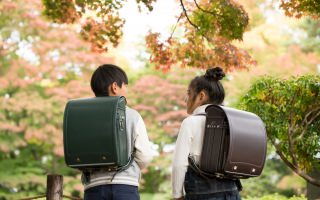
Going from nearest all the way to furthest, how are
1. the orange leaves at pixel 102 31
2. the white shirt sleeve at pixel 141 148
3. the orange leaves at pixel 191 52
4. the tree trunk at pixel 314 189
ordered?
the white shirt sleeve at pixel 141 148, the tree trunk at pixel 314 189, the orange leaves at pixel 191 52, the orange leaves at pixel 102 31

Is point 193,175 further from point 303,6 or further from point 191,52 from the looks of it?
point 191,52

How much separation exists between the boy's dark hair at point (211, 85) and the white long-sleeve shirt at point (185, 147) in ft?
0.48

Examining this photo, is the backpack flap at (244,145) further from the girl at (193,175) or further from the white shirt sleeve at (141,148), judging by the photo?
the white shirt sleeve at (141,148)

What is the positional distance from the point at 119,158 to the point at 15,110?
8.92 metres

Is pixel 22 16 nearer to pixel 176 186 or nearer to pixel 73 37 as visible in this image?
pixel 73 37

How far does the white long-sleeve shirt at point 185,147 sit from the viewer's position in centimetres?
283

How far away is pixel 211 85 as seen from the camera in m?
2.99

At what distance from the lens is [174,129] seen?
13.1m

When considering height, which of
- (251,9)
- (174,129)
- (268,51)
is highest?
(251,9)

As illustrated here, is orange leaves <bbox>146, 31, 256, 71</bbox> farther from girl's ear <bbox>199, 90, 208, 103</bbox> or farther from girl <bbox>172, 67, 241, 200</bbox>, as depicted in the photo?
girl <bbox>172, 67, 241, 200</bbox>

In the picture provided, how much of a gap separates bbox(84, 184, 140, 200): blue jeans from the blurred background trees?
457 cm

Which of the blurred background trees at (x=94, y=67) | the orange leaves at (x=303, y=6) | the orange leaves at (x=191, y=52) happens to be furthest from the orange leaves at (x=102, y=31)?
the orange leaves at (x=303, y=6)

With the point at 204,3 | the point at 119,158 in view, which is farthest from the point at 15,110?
the point at 119,158

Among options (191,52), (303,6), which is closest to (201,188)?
(303,6)
